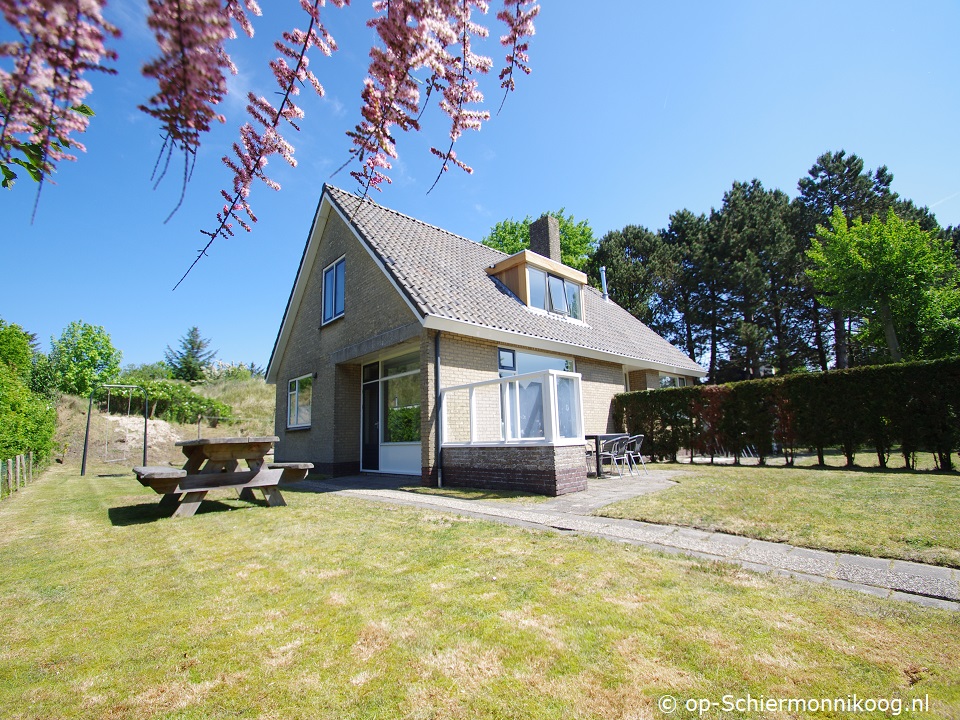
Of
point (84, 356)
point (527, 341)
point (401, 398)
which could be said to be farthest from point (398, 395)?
point (84, 356)

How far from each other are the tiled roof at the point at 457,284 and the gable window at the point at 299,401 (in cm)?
527

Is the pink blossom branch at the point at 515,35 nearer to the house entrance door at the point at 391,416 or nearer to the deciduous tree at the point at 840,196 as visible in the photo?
the house entrance door at the point at 391,416

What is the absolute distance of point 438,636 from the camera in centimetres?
244

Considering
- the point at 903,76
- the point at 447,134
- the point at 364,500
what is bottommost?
the point at 364,500

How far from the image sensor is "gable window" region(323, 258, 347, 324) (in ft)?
43.6

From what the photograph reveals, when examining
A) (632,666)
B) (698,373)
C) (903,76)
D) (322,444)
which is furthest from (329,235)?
(698,373)

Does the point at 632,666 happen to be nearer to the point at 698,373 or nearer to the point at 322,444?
the point at 322,444

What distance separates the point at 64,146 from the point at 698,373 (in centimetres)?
2075

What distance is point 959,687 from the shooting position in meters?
1.88

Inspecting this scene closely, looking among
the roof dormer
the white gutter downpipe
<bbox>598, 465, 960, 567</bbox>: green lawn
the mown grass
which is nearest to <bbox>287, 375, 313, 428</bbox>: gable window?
the white gutter downpipe

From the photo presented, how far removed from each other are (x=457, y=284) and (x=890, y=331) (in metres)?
25.2

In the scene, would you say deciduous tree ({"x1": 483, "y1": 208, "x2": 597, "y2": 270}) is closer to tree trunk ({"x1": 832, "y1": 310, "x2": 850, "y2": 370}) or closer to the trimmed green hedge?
tree trunk ({"x1": 832, "y1": 310, "x2": 850, "y2": 370})

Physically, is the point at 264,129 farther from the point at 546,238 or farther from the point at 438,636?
the point at 546,238

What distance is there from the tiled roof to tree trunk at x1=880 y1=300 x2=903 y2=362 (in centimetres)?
1469
